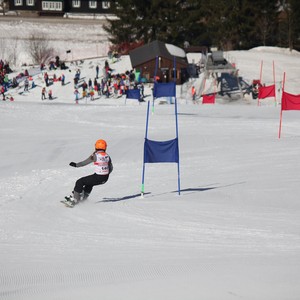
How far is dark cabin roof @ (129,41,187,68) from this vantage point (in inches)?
1690

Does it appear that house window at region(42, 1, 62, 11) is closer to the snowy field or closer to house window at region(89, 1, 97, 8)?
house window at region(89, 1, 97, 8)

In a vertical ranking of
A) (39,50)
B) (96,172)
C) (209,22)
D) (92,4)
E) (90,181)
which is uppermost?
(92,4)

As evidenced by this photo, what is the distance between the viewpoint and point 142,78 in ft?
136

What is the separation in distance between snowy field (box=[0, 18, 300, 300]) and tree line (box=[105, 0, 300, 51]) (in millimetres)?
35191

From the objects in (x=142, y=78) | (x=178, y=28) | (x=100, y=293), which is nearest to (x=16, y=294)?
(x=100, y=293)

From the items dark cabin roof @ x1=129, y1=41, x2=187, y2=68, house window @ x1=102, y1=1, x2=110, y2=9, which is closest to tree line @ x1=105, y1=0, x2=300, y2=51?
house window @ x1=102, y1=1, x2=110, y2=9

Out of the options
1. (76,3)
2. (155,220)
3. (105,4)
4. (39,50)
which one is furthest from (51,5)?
(155,220)

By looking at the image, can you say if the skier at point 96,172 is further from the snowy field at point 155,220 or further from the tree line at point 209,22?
the tree line at point 209,22

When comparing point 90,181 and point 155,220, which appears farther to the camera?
point 90,181

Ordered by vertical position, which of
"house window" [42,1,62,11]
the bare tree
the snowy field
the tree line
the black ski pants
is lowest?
the snowy field

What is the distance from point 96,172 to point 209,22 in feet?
175

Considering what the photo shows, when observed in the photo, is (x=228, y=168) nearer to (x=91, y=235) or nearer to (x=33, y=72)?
(x=91, y=235)

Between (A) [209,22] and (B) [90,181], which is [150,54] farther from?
(B) [90,181]

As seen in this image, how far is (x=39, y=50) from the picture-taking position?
65.4 meters
